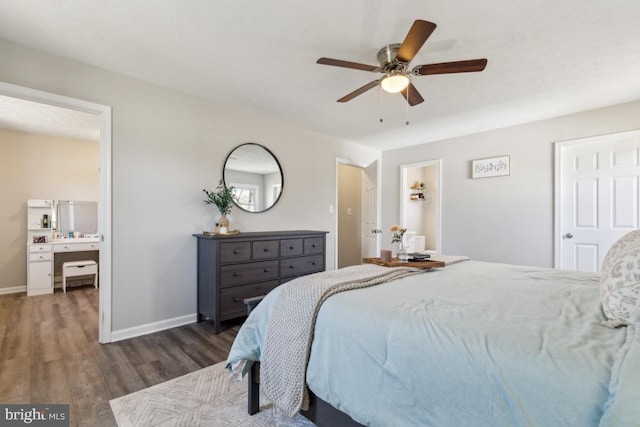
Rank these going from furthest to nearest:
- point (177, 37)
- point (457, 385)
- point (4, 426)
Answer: point (177, 37), point (4, 426), point (457, 385)

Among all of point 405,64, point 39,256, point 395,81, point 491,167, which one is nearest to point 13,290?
point 39,256

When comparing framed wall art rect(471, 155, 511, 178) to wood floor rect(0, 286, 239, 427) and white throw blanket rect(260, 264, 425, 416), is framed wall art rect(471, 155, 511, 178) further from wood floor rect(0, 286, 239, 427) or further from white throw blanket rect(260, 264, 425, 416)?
wood floor rect(0, 286, 239, 427)

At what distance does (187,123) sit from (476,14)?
8.97 feet

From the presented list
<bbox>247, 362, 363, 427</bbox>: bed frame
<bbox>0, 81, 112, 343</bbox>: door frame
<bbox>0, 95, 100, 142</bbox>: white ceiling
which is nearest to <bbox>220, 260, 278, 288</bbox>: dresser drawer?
<bbox>0, 81, 112, 343</bbox>: door frame

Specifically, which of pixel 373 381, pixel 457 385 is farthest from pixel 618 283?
pixel 373 381

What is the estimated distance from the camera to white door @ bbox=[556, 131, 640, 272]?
3281 mm

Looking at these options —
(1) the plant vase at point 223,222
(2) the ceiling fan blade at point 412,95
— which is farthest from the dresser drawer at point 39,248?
(2) the ceiling fan blade at point 412,95

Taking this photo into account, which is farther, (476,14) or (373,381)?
(476,14)

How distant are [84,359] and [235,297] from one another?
122 cm

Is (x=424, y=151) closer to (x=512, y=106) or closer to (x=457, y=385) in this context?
(x=512, y=106)

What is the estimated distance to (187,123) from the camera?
3127 millimetres

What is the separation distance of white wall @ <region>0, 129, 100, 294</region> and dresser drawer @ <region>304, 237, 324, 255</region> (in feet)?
13.8

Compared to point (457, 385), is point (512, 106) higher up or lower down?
higher up

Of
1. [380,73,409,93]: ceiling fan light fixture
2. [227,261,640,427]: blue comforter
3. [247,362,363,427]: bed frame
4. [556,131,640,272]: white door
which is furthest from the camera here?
[556,131,640,272]: white door
